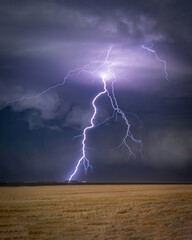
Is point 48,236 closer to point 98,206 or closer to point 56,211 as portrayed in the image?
point 56,211

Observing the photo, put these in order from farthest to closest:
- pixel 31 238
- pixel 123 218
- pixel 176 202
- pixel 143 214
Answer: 1. pixel 176 202
2. pixel 143 214
3. pixel 123 218
4. pixel 31 238

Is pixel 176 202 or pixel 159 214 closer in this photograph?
pixel 159 214

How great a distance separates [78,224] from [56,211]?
3.15m

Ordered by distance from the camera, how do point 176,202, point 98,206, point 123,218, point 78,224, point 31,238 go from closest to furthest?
point 31,238
point 78,224
point 123,218
point 98,206
point 176,202

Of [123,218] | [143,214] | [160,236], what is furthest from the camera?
[143,214]

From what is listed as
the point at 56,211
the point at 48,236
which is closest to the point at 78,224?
the point at 48,236

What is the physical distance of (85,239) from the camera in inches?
442

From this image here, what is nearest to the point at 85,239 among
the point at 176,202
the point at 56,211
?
the point at 56,211

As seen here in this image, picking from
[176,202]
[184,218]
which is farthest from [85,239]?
[176,202]

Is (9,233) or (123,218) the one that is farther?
(123,218)

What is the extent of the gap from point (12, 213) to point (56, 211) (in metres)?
2.02

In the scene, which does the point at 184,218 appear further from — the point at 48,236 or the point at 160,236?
the point at 48,236

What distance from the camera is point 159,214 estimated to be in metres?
16.5

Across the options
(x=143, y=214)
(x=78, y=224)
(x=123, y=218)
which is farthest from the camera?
(x=143, y=214)
